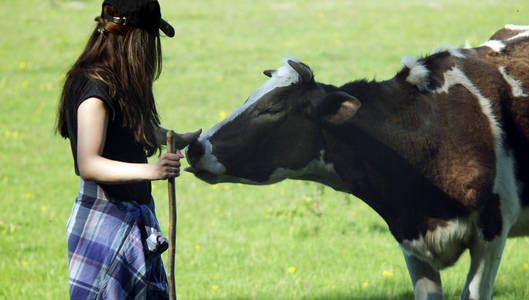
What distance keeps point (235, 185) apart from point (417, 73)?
4.79 meters

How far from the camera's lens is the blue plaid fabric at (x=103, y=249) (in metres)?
3.16

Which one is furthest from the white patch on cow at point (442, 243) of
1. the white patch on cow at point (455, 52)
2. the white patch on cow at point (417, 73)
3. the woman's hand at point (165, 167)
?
the woman's hand at point (165, 167)

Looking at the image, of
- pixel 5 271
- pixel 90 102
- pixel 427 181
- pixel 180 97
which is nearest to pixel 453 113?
pixel 427 181

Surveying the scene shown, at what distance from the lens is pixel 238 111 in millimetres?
4168

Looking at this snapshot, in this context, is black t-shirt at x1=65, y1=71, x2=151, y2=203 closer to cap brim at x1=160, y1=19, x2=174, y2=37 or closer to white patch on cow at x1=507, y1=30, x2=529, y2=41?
cap brim at x1=160, y1=19, x2=174, y2=37

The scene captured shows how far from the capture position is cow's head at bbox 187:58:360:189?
13.4 ft

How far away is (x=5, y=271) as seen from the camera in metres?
5.92

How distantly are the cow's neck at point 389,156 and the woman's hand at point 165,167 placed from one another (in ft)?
4.98

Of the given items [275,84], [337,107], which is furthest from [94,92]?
[337,107]

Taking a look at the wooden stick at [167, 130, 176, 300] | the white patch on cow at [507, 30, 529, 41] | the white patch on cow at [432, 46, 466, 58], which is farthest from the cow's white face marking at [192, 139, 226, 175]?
the white patch on cow at [507, 30, 529, 41]

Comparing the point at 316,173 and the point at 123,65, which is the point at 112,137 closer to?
the point at 123,65

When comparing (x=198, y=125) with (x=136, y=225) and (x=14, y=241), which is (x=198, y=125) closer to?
(x=14, y=241)

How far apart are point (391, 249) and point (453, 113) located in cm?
246

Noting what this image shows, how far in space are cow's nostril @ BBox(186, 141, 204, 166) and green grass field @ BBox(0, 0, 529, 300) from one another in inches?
65.2
